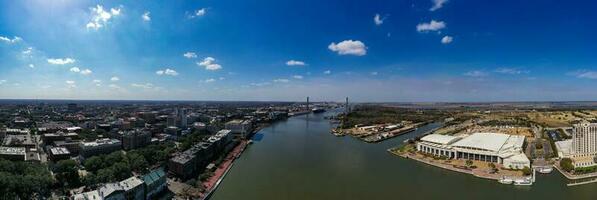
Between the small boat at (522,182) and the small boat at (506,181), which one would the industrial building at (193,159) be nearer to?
the small boat at (506,181)

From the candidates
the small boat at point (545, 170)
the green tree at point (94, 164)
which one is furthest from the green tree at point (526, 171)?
the green tree at point (94, 164)

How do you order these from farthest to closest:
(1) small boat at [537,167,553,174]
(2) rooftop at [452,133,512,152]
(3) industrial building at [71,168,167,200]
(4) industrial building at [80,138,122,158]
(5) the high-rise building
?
(5) the high-rise building → (2) rooftop at [452,133,512,152] → (4) industrial building at [80,138,122,158] → (1) small boat at [537,167,553,174] → (3) industrial building at [71,168,167,200]

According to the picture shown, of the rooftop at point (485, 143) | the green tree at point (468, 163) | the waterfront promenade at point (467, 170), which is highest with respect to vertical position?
the rooftop at point (485, 143)

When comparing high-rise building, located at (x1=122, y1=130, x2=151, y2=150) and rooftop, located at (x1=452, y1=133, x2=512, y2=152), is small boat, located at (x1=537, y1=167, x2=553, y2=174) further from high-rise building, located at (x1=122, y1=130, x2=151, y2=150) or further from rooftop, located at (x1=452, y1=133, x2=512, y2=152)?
high-rise building, located at (x1=122, y1=130, x2=151, y2=150)

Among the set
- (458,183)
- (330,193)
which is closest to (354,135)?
(458,183)

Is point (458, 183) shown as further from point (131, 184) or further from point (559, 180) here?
point (131, 184)

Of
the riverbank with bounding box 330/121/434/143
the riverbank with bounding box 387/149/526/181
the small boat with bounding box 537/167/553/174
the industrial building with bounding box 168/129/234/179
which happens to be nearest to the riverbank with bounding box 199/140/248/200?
the industrial building with bounding box 168/129/234/179
